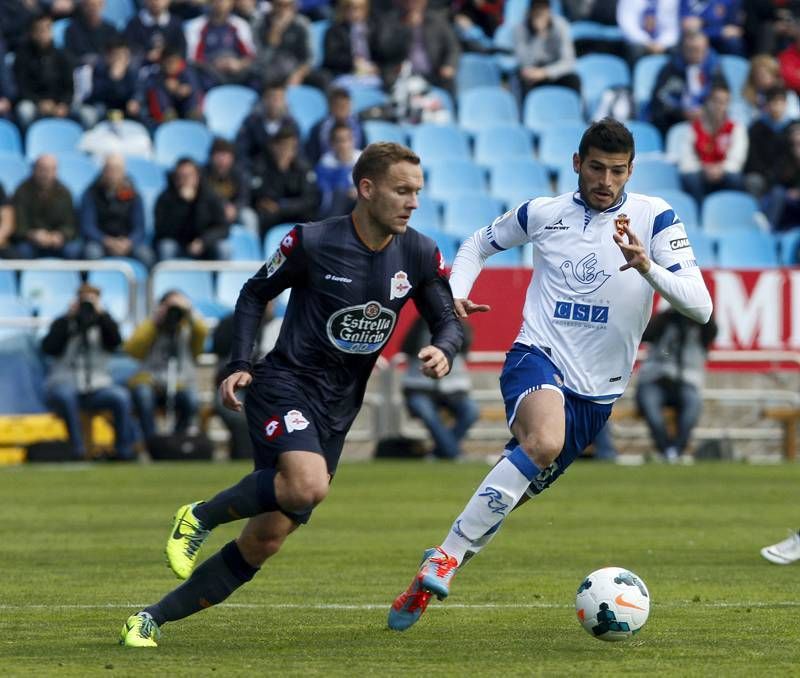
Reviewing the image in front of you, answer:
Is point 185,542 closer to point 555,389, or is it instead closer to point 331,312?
point 331,312

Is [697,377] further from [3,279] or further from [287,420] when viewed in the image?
[287,420]

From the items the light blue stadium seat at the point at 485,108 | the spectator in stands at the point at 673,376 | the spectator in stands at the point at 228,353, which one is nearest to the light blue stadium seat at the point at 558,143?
the light blue stadium seat at the point at 485,108

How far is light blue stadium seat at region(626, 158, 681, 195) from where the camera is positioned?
2409cm

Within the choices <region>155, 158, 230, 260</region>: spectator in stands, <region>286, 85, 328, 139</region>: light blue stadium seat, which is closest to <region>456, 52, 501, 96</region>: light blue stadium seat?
<region>286, 85, 328, 139</region>: light blue stadium seat

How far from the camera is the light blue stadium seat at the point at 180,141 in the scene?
23.0 meters

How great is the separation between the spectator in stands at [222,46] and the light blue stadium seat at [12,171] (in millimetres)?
3226

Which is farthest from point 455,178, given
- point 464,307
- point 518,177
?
point 464,307

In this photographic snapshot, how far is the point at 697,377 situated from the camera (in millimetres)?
20344

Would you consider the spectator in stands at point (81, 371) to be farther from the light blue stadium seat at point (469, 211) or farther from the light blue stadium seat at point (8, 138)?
the light blue stadium seat at point (469, 211)

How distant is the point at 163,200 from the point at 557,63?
688cm

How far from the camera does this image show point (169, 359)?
64.7ft

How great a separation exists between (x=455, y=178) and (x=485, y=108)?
1.61 meters

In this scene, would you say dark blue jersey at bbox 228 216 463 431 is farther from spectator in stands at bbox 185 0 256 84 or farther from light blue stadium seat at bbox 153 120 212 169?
spectator in stands at bbox 185 0 256 84

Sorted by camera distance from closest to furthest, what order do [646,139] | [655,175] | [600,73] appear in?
[655,175], [646,139], [600,73]
